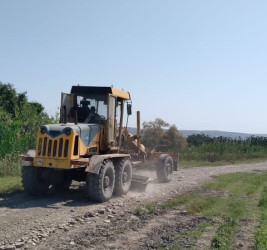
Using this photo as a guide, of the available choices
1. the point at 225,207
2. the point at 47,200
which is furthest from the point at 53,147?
the point at 225,207

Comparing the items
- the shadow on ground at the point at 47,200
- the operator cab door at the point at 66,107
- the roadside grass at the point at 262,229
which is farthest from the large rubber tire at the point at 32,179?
the roadside grass at the point at 262,229

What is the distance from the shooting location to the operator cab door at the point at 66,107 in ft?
39.8

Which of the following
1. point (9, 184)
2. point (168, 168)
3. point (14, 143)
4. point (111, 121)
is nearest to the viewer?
point (111, 121)

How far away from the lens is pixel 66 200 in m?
11.1

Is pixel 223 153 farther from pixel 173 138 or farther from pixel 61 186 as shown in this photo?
pixel 61 186

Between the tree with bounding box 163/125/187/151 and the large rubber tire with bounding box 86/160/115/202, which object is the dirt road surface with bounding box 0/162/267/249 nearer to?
the large rubber tire with bounding box 86/160/115/202

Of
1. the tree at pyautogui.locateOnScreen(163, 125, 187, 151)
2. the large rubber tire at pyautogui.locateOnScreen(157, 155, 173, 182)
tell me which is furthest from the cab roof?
the tree at pyautogui.locateOnScreen(163, 125, 187, 151)

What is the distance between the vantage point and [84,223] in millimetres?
8680

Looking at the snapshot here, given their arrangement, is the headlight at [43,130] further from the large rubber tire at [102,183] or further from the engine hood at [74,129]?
the large rubber tire at [102,183]

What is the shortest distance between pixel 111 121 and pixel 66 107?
144 centimetres

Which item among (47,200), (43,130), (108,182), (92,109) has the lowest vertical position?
(47,200)

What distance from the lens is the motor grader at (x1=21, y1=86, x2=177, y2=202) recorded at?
10.6 metres

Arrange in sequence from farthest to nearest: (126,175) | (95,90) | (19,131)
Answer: (19,131), (126,175), (95,90)

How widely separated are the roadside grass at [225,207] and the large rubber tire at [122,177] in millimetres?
1545
